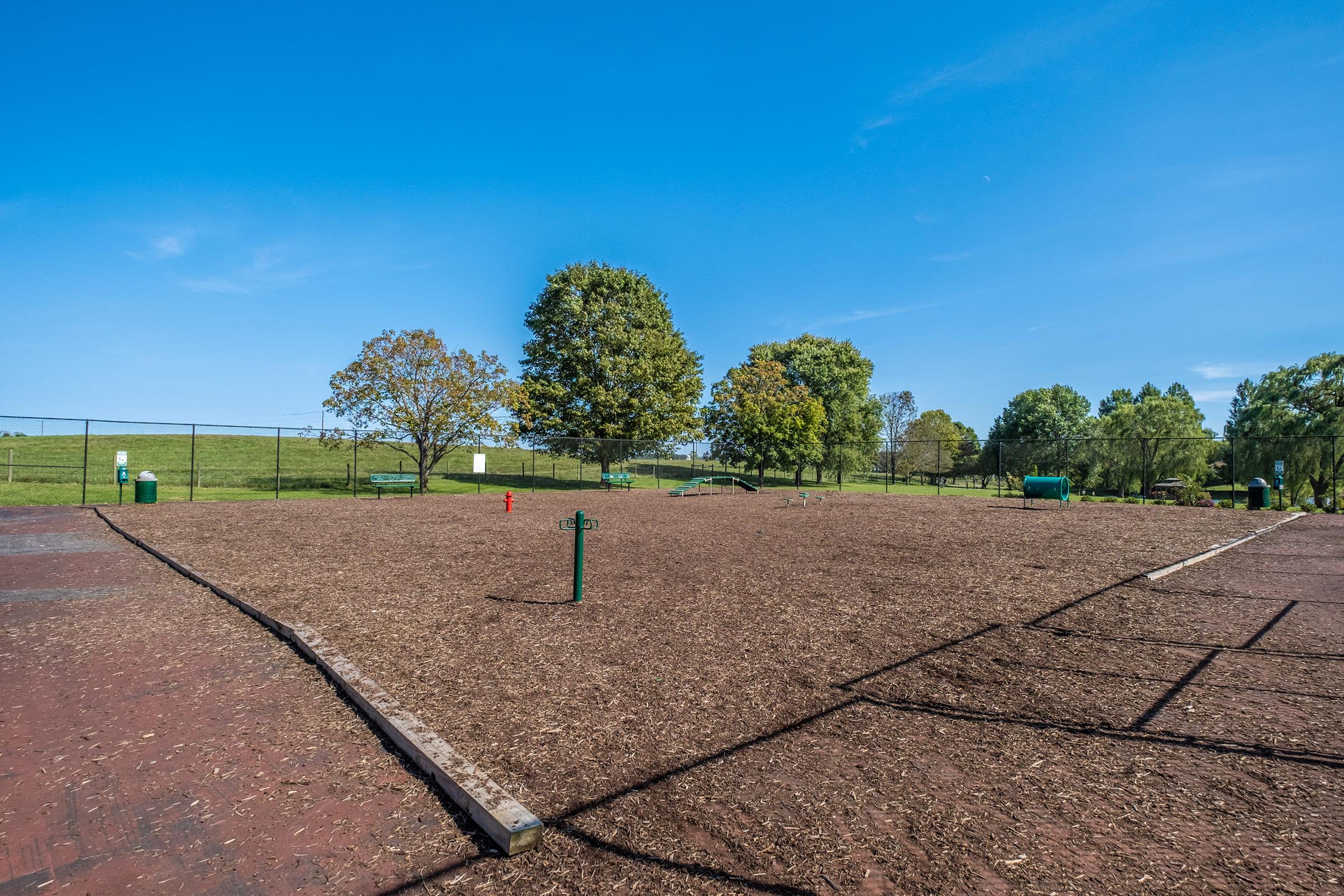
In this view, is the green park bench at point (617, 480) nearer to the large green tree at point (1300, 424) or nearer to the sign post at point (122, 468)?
the sign post at point (122, 468)

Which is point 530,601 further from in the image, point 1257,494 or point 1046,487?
point 1257,494

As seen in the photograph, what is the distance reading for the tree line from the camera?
30.6 m

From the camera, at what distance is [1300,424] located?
3850cm

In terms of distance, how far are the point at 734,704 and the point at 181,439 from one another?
208 feet

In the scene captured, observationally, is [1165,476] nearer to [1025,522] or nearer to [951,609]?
[1025,522]

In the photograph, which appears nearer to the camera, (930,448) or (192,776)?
(192,776)

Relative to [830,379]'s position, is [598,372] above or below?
below

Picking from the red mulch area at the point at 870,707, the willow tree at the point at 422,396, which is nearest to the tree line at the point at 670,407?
the willow tree at the point at 422,396

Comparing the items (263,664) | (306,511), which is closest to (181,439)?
(306,511)

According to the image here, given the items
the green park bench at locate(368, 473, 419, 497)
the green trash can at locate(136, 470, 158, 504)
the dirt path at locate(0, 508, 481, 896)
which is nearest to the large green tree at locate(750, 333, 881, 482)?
the green park bench at locate(368, 473, 419, 497)

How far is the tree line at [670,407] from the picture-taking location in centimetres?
3058

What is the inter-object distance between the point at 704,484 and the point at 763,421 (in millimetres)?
9623

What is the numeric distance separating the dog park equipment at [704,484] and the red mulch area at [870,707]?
1793 centimetres

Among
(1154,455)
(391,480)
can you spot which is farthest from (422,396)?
(1154,455)
